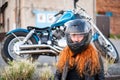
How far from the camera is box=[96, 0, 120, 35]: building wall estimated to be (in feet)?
66.8

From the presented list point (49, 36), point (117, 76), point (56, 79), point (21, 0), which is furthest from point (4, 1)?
point (56, 79)

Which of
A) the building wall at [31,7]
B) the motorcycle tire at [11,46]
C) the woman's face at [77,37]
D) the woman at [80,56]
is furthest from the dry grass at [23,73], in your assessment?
the building wall at [31,7]

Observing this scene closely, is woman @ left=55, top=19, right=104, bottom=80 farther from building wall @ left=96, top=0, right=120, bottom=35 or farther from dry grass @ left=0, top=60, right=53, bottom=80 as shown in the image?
building wall @ left=96, top=0, right=120, bottom=35

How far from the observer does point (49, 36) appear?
794 centimetres

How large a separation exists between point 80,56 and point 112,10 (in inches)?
704

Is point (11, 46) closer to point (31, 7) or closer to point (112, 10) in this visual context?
point (31, 7)

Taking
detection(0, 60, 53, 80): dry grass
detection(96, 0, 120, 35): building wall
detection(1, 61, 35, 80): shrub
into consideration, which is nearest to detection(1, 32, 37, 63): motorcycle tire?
detection(0, 60, 53, 80): dry grass

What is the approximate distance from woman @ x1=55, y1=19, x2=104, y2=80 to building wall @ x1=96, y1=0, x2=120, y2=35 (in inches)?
662

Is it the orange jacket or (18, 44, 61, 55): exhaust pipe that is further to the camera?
(18, 44, 61, 55): exhaust pipe

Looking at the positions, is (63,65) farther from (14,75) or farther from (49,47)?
(49,47)

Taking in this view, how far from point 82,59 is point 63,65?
7.4 inches

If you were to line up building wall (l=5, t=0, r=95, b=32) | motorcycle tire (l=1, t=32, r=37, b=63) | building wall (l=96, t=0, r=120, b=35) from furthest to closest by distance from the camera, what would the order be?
1. building wall (l=96, t=0, r=120, b=35)
2. building wall (l=5, t=0, r=95, b=32)
3. motorcycle tire (l=1, t=32, r=37, b=63)

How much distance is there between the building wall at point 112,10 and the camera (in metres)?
20.4

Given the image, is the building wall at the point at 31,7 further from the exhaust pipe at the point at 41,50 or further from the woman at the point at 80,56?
the woman at the point at 80,56
